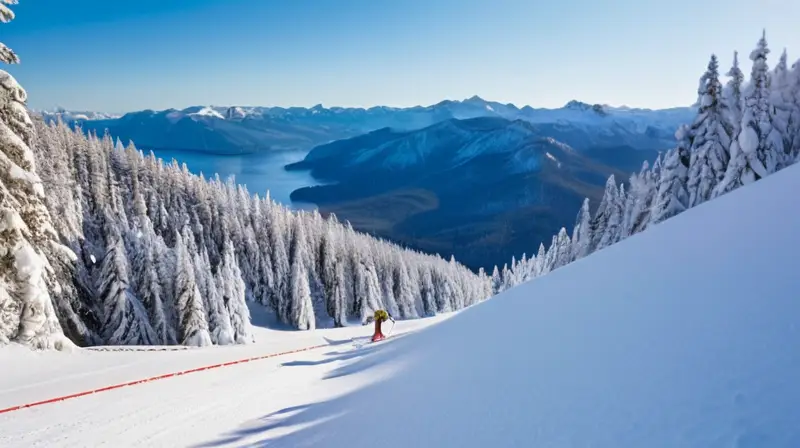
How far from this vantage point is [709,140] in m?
26.1

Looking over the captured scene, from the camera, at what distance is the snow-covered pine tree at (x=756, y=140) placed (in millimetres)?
23391

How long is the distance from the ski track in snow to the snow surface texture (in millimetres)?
64

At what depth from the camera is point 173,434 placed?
979 cm

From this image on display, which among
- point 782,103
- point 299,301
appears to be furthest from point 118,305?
point 782,103

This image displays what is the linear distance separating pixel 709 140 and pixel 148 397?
29379 mm

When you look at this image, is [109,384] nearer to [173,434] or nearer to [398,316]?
[173,434]

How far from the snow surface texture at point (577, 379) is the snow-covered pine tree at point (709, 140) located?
1462 centimetres

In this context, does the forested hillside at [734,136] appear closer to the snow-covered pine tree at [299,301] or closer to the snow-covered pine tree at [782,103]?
the snow-covered pine tree at [782,103]

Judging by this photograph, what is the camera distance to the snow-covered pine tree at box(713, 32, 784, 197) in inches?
921

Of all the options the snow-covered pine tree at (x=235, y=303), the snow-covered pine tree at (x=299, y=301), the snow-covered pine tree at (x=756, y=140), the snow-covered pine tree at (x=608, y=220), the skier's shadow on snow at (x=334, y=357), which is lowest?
the snow-covered pine tree at (x=299, y=301)

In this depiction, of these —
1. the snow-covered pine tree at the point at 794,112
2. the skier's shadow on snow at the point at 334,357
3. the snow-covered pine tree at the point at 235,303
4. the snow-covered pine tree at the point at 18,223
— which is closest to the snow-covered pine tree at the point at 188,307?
the snow-covered pine tree at the point at 235,303

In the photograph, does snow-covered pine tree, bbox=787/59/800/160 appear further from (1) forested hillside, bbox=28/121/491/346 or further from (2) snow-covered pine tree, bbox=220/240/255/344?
(2) snow-covered pine tree, bbox=220/240/255/344

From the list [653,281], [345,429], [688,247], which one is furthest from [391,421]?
[688,247]

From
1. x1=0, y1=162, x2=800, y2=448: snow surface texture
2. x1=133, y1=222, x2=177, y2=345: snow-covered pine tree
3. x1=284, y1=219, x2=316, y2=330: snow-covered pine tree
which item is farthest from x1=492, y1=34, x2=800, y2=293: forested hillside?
x1=284, y1=219, x2=316, y2=330: snow-covered pine tree
